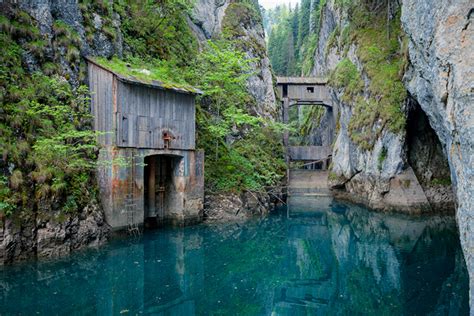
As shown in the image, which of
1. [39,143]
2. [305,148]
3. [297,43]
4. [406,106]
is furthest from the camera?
[297,43]

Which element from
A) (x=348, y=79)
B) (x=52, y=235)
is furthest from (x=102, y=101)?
(x=348, y=79)

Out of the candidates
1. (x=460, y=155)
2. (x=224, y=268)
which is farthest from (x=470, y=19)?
(x=224, y=268)

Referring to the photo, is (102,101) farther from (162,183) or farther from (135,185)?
(162,183)

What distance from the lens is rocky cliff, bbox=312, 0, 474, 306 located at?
7.43m

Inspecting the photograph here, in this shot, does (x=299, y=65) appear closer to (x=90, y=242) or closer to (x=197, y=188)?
(x=197, y=188)

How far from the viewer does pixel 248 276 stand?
1079cm

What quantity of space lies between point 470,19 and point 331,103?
28296mm

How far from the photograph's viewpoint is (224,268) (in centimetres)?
1145

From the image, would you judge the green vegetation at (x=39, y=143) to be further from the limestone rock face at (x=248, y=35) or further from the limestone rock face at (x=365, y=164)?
the limestone rock face at (x=248, y=35)

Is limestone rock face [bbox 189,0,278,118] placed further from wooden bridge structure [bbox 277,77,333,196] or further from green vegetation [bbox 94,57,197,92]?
green vegetation [bbox 94,57,197,92]

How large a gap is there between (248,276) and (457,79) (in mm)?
7386

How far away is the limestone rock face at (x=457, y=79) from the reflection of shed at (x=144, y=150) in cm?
974

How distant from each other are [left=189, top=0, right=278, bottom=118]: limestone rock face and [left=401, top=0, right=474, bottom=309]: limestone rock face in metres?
19.8

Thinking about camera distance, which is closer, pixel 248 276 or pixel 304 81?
pixel 248 276
